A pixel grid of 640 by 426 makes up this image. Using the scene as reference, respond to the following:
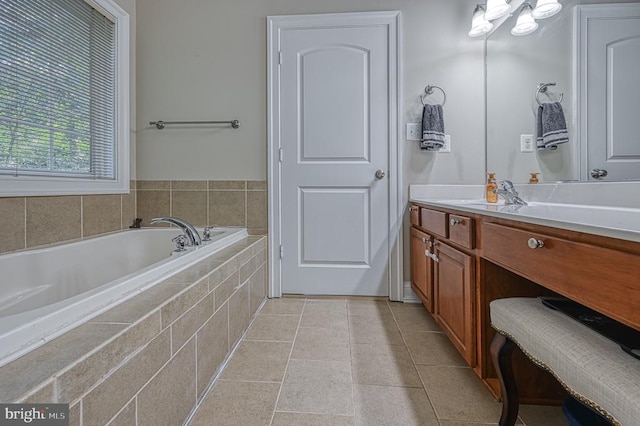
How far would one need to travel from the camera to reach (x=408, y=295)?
236 cm

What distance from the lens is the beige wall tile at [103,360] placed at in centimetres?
58

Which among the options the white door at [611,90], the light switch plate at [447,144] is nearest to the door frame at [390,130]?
the light switch plate at [447,144]

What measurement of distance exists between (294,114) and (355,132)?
446 mm

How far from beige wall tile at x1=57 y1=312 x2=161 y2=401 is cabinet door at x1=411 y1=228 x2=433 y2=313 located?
144 cm

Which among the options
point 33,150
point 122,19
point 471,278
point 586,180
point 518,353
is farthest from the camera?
point 122,19

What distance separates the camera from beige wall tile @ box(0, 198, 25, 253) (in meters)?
1.45

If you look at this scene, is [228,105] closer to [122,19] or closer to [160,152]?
[160,152]

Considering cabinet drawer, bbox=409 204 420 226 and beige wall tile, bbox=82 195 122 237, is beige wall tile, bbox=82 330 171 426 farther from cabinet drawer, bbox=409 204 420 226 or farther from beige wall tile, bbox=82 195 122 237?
cabinet drawer, bbox=409 204 420 226

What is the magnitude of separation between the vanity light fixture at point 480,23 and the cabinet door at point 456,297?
1.45 meters

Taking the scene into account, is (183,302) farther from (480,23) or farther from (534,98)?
(480,23)

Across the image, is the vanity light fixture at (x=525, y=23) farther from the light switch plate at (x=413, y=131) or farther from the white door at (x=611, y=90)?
the light switch plate at (x=413, y=131)

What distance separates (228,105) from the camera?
2.40 m

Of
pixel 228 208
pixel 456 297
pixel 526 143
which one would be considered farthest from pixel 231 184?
pixel 526 143

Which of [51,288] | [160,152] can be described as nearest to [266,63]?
Answer: [160,152]
